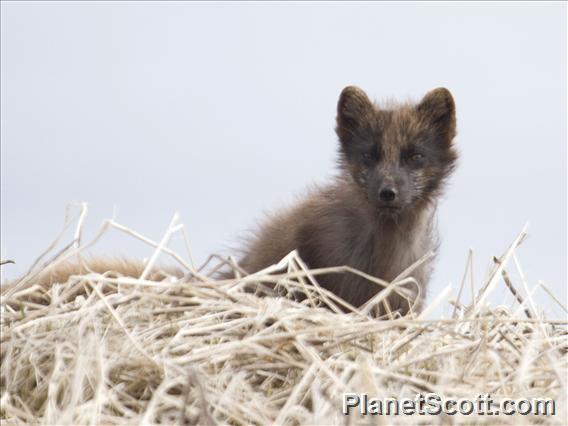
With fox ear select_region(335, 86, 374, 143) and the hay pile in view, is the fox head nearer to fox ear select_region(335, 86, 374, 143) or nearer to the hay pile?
fox ear select_region(335, 86, 374, 143)

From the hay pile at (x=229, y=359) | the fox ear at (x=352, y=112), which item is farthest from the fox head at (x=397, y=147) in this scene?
the hay pile at (x=229, y=359)

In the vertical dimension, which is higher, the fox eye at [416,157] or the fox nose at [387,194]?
the fox eye at [416,157]

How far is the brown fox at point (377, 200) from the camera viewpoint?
7133mm

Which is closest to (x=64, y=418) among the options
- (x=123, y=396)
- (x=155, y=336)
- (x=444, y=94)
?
(x=123, y=396)

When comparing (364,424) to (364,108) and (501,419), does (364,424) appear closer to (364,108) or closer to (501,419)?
(501,419)

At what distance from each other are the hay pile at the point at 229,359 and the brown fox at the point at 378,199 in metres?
2.50

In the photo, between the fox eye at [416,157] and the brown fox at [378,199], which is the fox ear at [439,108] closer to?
the brown fox at [378,199]

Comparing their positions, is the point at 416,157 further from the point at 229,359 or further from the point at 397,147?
the point at 229,359

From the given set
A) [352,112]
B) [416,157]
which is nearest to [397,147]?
[416,157]

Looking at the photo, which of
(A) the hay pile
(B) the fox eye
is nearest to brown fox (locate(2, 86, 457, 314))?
(B) the fox eye

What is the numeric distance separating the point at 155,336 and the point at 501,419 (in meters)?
1.38

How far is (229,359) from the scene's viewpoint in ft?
13.7

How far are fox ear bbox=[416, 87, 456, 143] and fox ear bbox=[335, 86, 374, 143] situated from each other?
0.34 metres

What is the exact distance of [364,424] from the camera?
3.57 meters
